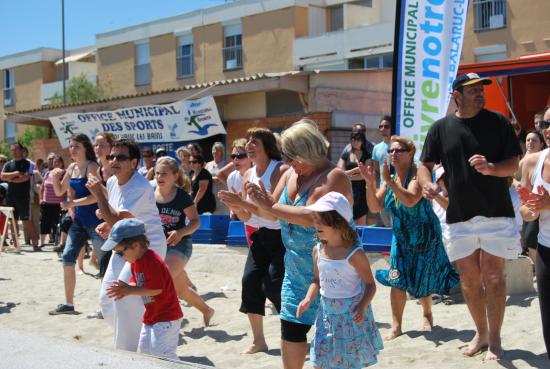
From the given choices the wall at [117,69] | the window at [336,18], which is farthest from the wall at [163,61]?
the window at [336,18]

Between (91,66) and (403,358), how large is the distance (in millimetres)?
36942

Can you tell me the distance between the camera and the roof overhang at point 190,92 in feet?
55.7

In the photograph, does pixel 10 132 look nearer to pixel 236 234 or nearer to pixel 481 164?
pixel 236 234

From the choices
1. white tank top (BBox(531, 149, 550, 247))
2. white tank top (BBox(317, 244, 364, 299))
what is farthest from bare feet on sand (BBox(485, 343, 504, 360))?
white tank top (BBox(317, 244, 364, 299))

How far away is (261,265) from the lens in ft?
A: 20.4

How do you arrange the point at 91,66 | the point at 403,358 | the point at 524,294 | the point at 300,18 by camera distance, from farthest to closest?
the point at 91,66
the point at 300,18
the point at 524,294
the point at 403,358

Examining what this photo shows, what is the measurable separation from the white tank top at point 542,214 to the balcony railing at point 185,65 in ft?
91.8

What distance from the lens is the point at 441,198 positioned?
603 centimetres

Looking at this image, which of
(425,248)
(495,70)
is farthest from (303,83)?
(425,248)

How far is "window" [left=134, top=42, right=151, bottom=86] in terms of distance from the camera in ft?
112

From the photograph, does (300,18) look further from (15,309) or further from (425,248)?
(425,248)

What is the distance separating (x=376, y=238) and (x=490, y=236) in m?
3.37

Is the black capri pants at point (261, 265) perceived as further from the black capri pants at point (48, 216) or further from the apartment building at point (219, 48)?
the apartment building at point (219, 48)

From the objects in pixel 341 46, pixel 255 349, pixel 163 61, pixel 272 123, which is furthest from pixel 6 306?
pixel 163 61
